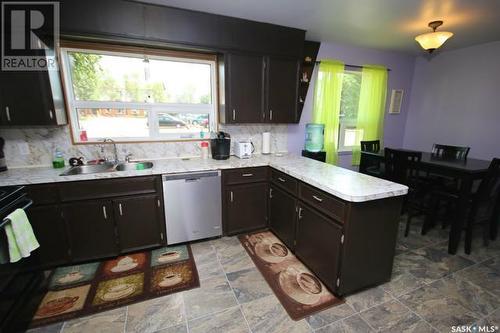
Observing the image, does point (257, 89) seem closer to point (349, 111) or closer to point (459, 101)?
point (349, 111)

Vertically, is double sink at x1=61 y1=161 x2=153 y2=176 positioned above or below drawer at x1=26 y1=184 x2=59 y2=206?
above

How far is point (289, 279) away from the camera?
202cm

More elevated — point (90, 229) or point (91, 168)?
point (91, 168)

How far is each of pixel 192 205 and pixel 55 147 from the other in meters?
1.63

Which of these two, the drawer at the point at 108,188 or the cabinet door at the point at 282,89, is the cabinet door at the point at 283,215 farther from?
the drawer at the point at 108,188

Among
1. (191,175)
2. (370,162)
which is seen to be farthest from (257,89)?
(370,162)

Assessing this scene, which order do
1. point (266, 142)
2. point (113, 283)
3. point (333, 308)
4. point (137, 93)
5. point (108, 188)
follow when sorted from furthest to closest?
point (266, 142)
point (137, 93)
point (108, 188)
point (113, 283)
point (333, 308)

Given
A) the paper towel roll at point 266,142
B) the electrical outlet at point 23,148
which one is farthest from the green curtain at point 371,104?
the electrical outlet at point 23,148

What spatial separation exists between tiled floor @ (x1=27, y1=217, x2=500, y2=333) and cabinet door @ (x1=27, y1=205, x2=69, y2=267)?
73 cm

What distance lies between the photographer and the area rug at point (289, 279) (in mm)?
1742

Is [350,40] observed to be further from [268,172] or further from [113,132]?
[113,132]

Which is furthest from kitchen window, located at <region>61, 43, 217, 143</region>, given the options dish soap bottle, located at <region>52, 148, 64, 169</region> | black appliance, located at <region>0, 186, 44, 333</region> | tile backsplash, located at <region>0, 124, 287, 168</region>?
black appliance, located at <region>0, 186, 44, 333</region>

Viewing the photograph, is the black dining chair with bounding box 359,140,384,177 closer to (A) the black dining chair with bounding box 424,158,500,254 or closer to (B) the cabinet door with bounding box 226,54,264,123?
(A) the black dining chair with bounding box 424,158,500,254

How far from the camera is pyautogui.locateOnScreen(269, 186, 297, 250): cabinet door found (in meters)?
2.32
